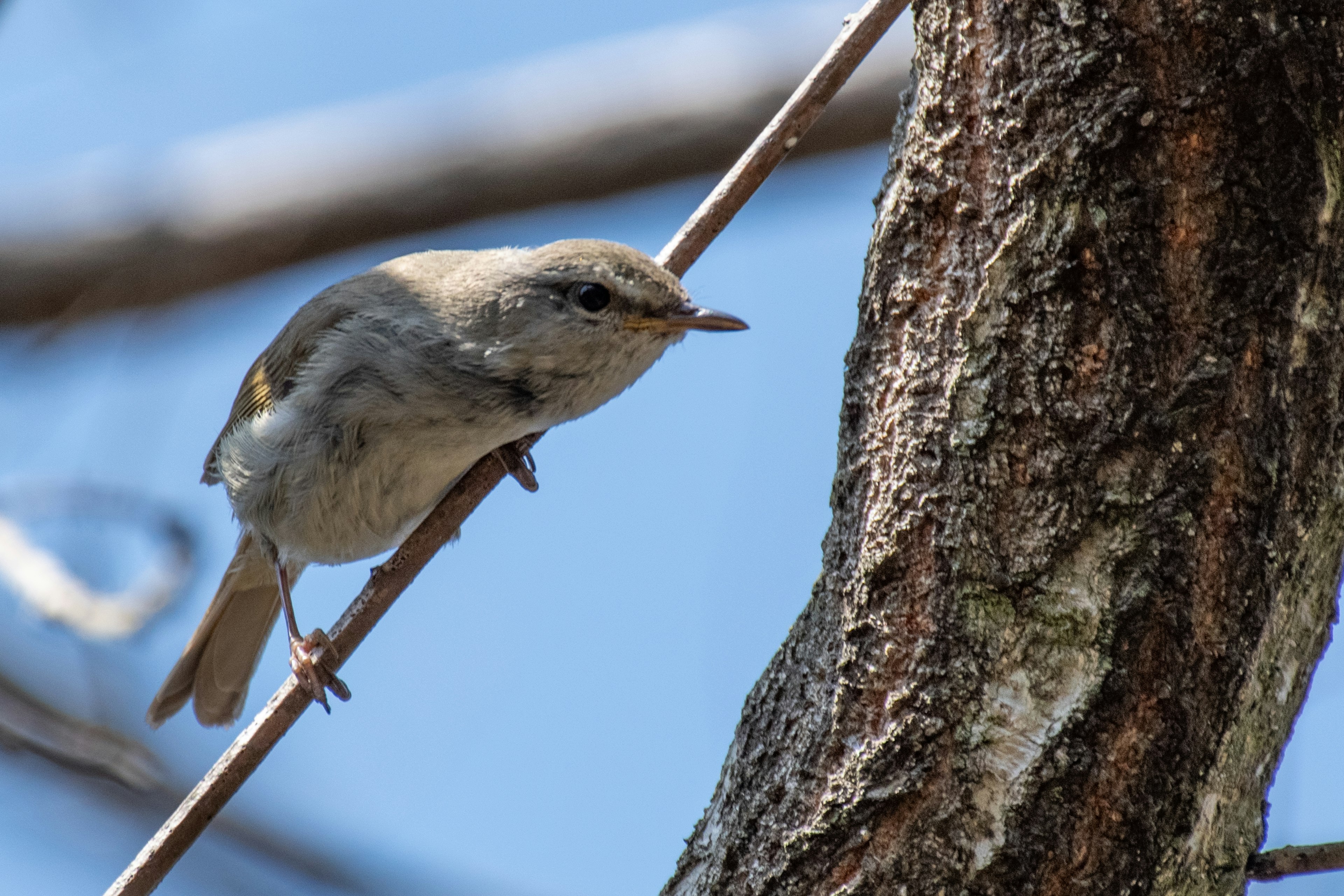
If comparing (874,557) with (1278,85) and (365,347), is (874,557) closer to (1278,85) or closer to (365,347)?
(1278,85)

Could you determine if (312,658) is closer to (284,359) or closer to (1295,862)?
(284,359)

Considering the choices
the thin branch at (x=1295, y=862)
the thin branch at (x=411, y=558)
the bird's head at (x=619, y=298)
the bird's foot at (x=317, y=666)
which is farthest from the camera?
the bird's head at (x=619, y=298)

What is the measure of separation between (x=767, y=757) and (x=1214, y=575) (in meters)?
0.88

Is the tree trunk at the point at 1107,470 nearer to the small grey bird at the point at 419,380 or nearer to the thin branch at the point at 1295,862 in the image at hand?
the thin branch at the point at 1295,862

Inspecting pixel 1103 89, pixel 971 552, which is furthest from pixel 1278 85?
pixel 971 552

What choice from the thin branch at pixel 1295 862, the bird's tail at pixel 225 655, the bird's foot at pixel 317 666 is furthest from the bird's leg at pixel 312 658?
the thin branch at pixel 1295 862

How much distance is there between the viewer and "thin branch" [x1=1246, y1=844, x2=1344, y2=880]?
2.01 metres

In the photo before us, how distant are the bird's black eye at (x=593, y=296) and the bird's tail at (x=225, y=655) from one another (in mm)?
2105

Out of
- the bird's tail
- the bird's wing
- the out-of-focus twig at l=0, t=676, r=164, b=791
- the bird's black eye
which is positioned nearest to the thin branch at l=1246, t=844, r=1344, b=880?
the bird's black eye

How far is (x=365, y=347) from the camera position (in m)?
3.91

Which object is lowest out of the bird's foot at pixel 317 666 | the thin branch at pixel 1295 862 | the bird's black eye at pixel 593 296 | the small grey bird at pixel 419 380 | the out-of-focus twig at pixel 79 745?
the out-of-focus twig at pixel 79 745

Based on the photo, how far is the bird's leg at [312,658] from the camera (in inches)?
123

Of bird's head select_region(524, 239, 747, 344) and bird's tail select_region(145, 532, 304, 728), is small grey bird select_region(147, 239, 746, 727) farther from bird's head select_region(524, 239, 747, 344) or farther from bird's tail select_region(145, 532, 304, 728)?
bird's tail select_region(145, 532, 304, 728)

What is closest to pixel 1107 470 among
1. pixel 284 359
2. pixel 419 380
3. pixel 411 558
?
pixel 411 558
